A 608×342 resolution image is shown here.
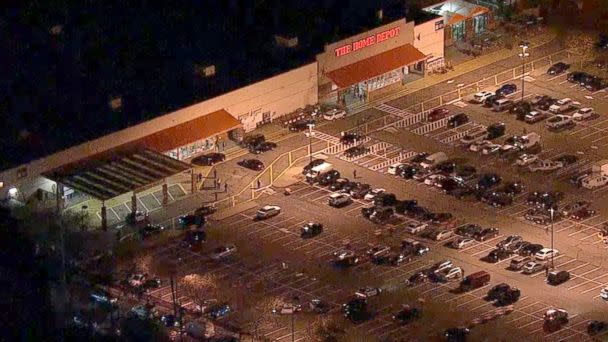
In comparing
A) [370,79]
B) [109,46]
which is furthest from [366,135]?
[109,46]

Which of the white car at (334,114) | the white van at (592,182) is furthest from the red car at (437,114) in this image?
the white van at (592,182)

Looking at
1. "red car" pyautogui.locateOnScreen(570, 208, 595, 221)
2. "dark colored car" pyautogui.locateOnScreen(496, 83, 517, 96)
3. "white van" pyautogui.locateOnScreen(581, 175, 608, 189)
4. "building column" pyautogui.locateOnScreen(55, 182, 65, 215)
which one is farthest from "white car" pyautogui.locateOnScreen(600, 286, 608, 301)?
"building column" pyautogui.locateOnScreen(55, 182, 65, 215)

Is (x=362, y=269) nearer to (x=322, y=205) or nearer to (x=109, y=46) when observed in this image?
(x=322, y=205)

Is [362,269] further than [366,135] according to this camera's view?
No

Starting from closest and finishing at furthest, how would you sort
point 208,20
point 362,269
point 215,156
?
point 362,269 < point 215,156 < point 208,20

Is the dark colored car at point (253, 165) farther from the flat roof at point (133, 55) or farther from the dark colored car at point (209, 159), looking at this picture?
the flat roof at point (133, 55)

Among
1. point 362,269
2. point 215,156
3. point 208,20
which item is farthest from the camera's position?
point 208,20

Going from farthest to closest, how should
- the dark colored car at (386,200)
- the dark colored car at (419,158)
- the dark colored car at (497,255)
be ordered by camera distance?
the dark colored car at (419,158), the dark colored car at (386,200), the dark colored car at (497,255)
